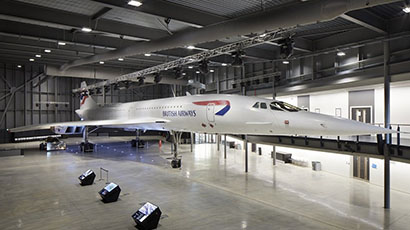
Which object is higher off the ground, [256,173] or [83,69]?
[83,69]

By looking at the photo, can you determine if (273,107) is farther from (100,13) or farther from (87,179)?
(87,179)

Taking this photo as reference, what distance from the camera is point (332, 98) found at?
16281 mm

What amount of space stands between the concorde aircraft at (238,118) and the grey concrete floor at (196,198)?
260 centimetres

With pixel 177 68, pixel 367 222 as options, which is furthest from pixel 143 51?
pixel 367 222

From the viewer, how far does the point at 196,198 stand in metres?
9.56

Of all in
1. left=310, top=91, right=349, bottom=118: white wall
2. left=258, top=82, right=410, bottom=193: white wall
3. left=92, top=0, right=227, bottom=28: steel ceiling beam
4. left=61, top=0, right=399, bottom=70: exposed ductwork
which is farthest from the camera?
left=310, top=91, right=349, bottom=118: white wall

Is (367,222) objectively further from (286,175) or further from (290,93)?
(290,93)

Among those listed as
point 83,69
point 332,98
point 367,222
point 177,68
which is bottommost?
point 367,222

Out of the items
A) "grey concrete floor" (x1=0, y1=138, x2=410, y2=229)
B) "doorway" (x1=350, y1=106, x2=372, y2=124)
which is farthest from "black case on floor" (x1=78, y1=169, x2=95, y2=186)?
"doorway" (x1=350, y1=106, x2=372, y2=124)

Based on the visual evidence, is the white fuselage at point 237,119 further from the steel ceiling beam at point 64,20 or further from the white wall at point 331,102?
the white wall at point 331,102

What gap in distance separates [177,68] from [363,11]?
8779 millimetres

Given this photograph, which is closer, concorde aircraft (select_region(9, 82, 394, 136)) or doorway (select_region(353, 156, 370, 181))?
concorde aircraft (select_region(9, 82, 394, 136))

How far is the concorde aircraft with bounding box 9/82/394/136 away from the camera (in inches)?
344

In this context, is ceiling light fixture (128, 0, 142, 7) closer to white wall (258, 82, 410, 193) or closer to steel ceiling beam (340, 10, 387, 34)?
steel ceiling beam (340, 10, 387, 34)
